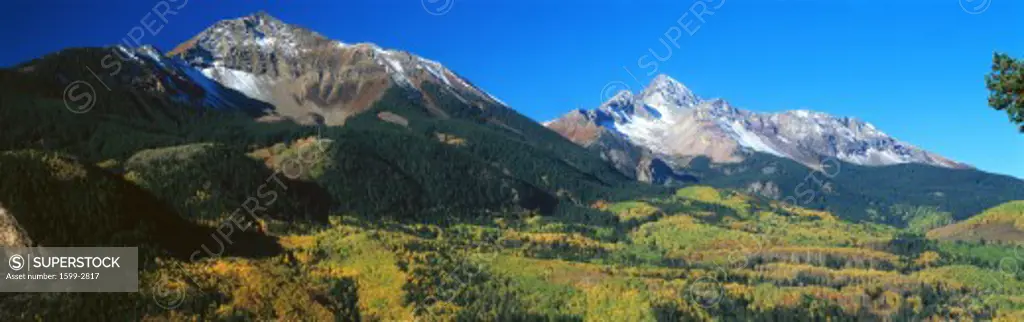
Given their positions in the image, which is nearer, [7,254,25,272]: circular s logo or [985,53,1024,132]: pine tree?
[985,53,1024,132]: pine tree

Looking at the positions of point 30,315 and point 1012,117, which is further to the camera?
point 30,315

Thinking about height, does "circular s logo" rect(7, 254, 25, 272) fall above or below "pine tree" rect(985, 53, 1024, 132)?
above

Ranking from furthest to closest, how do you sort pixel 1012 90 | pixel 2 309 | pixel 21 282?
pixel 21 282 < pixel 2 309 < pixel 1012 90

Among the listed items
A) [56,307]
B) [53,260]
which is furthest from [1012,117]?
[53,260]

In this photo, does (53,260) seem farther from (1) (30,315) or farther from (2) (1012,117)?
(2) (1012,117)

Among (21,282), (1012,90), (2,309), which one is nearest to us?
(1012,90)

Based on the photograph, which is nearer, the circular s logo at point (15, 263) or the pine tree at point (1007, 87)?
the pine tree at point (1007, 87)

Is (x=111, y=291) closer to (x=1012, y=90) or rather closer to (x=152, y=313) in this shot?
(x=152, y=313)

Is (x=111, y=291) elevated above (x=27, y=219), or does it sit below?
below

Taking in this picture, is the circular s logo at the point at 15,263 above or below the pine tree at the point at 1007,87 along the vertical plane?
above

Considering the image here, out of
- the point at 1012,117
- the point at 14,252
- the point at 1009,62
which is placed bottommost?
the point at 1012,117

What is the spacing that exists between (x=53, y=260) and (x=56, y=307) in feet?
54.3

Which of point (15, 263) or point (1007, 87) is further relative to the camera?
point (15, 263)

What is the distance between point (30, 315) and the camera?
180 m
